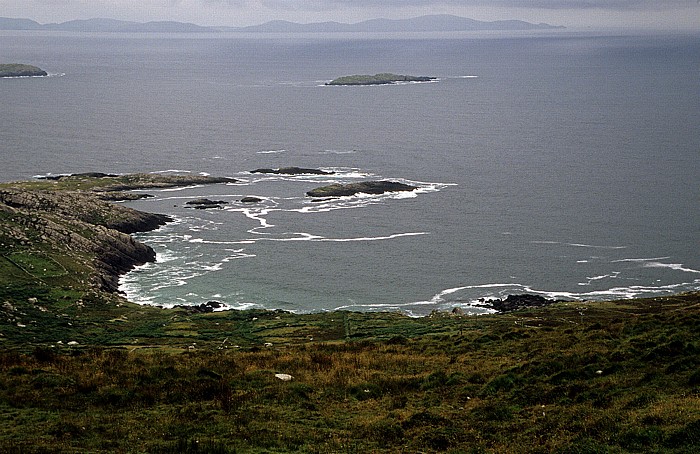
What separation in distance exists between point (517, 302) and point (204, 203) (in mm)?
67605

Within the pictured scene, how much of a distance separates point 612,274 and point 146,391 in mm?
78968

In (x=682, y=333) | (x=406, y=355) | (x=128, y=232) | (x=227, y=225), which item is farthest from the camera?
(x=227, y=225)

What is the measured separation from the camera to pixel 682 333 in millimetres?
33156

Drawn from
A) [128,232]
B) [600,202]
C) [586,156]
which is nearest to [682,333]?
[128,232]

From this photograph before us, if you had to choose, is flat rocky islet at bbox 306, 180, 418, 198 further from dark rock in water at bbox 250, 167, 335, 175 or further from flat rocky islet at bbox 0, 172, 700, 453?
flat rocky islet at bbox 0, 172, 700, 453

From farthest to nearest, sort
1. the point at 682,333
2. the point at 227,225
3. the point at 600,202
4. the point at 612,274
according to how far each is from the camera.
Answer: the point at 600,202, the point at 227,225, the point at 612,274, the point at 682,333

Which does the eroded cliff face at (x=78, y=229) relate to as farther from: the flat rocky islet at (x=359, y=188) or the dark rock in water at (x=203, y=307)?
the flat rocky islet at (x=359, y=188)

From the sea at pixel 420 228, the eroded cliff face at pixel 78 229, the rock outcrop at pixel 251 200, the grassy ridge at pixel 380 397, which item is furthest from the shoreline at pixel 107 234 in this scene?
the grassy ridge at pixel 380 397

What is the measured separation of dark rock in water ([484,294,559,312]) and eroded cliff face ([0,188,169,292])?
42.1m

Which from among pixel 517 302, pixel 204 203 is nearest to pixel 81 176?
pixel 204 203

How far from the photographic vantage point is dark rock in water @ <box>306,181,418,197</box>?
139887mm

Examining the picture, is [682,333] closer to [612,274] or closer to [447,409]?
[447,409]

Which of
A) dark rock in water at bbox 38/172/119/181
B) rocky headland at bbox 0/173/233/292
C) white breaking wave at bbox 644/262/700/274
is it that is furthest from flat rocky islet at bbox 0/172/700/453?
dark rock in water at bbox 38/172/119/181

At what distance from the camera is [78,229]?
94.4m
